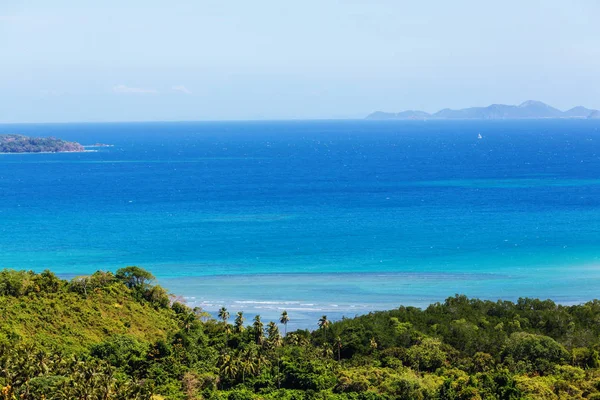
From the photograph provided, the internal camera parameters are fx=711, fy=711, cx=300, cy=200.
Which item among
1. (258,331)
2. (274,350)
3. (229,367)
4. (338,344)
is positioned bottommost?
(229,367)

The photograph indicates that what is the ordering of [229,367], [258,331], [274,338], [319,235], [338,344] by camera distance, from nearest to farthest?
[229,367] → [274,338] → [258,331] → [338,344] → [319,235]

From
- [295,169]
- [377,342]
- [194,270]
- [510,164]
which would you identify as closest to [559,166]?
[510,164]

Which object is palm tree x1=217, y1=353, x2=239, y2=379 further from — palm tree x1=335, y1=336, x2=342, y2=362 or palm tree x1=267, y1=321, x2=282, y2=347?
palm tree x1=335, y1=336, x2=342, y2=362

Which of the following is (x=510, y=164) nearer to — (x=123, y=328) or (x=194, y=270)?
(x=194, y=270)

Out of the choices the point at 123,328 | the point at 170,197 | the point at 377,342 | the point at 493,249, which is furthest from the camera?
the point at 170,197

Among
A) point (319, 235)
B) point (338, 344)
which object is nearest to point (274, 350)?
point (338, 344)

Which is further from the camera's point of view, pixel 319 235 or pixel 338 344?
pixel 319 235

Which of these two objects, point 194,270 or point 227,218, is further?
point 227,218

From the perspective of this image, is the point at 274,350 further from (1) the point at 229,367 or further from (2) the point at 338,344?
(2) the point at 338,344

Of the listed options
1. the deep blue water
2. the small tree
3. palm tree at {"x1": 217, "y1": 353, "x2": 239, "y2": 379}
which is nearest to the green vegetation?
palm tree at {"x1": 217, "y1": 353, "x2": 239, "y2": 379}
